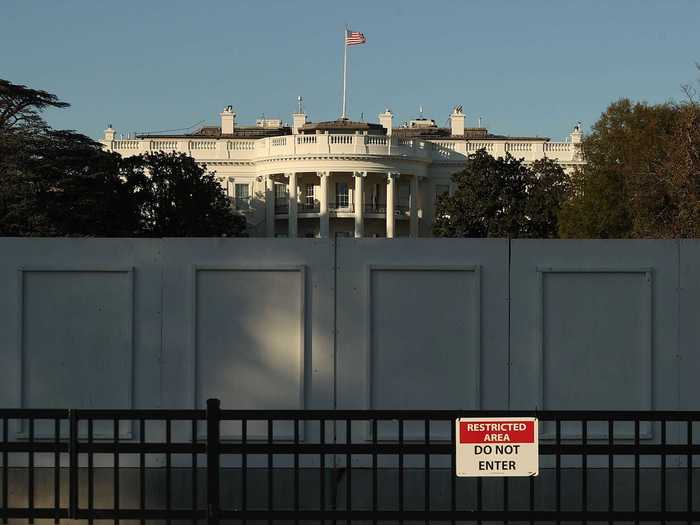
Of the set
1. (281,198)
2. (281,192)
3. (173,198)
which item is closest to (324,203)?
(281,198)

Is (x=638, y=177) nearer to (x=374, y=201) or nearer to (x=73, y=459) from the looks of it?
(x=73, y=459)

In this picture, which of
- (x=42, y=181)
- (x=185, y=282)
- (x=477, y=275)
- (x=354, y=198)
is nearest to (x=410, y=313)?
(x=477, y=275)

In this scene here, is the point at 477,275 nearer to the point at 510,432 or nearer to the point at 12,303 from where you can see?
the point at 510,432

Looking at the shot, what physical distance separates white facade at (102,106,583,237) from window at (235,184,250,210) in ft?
0.33

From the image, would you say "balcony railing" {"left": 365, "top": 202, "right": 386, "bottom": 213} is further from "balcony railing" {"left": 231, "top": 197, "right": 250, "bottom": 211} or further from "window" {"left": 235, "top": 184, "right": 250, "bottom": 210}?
"window" {"left": 235, "top": 184, "right": 250, "bottom": 210}

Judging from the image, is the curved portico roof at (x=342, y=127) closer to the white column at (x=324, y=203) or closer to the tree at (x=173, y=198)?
the white column at (x=324, y=203)

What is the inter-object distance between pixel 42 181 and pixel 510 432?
61.0 m

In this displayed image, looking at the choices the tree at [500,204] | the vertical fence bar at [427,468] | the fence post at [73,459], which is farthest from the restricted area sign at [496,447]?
the tree at [500,204]

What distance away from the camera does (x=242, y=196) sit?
118 metres

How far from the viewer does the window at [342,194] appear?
113000 millimetres

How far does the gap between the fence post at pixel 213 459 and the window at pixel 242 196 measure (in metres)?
111

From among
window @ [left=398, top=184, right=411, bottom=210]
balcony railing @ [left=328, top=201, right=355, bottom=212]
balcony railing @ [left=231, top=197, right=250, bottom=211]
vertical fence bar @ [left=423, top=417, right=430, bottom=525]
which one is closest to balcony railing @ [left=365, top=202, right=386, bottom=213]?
balcony railing @ [left=328, top=201, right=355, bottom=212]

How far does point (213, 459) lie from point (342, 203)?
106281 mm

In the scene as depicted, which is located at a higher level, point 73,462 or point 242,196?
point 242,196
